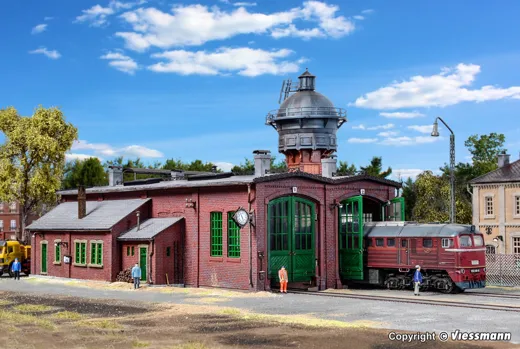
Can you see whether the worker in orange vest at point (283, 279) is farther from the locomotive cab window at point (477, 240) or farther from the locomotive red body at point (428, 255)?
the locomotive cab window at point (477, 240)

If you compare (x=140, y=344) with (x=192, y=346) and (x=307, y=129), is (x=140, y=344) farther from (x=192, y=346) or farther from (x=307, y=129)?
(x=307, y=129)

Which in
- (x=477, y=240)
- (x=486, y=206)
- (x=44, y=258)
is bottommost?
(x=44, y=258)

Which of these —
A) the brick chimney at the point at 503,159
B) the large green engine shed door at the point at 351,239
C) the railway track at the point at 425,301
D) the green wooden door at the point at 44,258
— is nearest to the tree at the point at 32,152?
the green wooden door at the point at 44,258

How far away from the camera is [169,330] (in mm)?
22609

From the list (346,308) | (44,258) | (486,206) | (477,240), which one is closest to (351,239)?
(477,240)

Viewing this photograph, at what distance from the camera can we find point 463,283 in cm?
3331

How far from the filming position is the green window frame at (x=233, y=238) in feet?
120

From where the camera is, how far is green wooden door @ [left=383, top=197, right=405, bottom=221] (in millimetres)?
40969

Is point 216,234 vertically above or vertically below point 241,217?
below

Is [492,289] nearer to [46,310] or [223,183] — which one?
[223,183]

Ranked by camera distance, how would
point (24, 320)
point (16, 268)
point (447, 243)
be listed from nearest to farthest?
point (24, 320), point (447, 243), point (16, 268)

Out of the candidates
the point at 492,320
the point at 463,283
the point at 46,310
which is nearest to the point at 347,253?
the point at 463,283

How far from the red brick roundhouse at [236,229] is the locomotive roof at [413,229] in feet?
2.55

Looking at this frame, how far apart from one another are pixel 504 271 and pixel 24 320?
1015 inches
